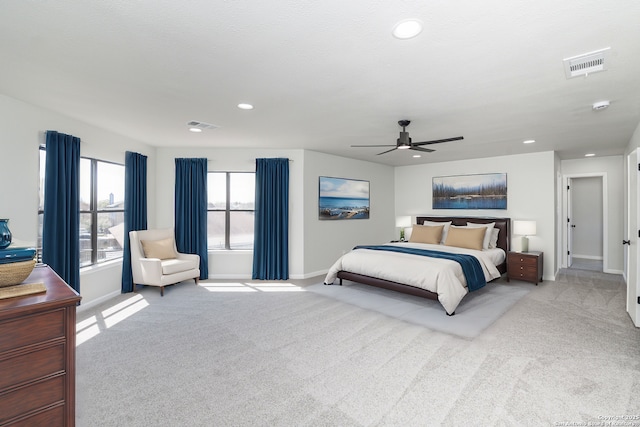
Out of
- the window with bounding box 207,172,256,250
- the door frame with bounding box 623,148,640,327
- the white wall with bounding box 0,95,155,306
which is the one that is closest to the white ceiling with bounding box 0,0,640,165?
the white wall with bounding box 0,95,155,306

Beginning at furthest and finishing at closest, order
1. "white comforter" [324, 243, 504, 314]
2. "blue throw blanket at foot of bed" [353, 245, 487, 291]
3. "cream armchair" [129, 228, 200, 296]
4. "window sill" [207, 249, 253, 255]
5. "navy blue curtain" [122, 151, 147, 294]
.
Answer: "window sill" [207, 249, 253, 255] < "navy blue curtain" [122, 151, 147, 294] < "cream armchair" [129, 228, 200, 296] < "blue throw blanket at foot of bed" [353, 245, 487, 291] < "white comforter" [324, 243, 504, 314]

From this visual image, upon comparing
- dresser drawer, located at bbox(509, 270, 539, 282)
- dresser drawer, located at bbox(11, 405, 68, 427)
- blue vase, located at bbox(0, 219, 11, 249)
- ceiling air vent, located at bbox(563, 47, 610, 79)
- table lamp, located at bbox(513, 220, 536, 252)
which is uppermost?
ceiling air vent, located at bbox(563, 47, 610, 79)

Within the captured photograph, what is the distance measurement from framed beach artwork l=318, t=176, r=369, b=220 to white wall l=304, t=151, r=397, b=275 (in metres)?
0.11

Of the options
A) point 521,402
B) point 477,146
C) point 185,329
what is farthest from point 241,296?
point 477,146

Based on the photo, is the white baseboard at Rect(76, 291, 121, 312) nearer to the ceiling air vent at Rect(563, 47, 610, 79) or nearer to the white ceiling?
the white ceiling

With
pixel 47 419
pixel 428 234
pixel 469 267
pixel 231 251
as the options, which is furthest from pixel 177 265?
pixel 428 234

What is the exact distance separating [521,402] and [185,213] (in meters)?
5.34

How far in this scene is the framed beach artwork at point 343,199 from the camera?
6.26 metres

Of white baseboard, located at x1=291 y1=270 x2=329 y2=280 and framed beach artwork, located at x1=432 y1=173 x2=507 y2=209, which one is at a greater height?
framed beach artwork, located at x1=432 y1=173 x2=507 y2=209

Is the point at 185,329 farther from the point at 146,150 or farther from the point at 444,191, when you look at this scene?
the point at 444,191

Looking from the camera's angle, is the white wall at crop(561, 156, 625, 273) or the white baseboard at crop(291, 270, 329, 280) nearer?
the white baseboard at crop(291, 270, 329, 280)

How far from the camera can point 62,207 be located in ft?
12.3

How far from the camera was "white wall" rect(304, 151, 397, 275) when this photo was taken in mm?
5996

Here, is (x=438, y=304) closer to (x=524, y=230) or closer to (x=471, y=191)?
(x=524, y=230)
